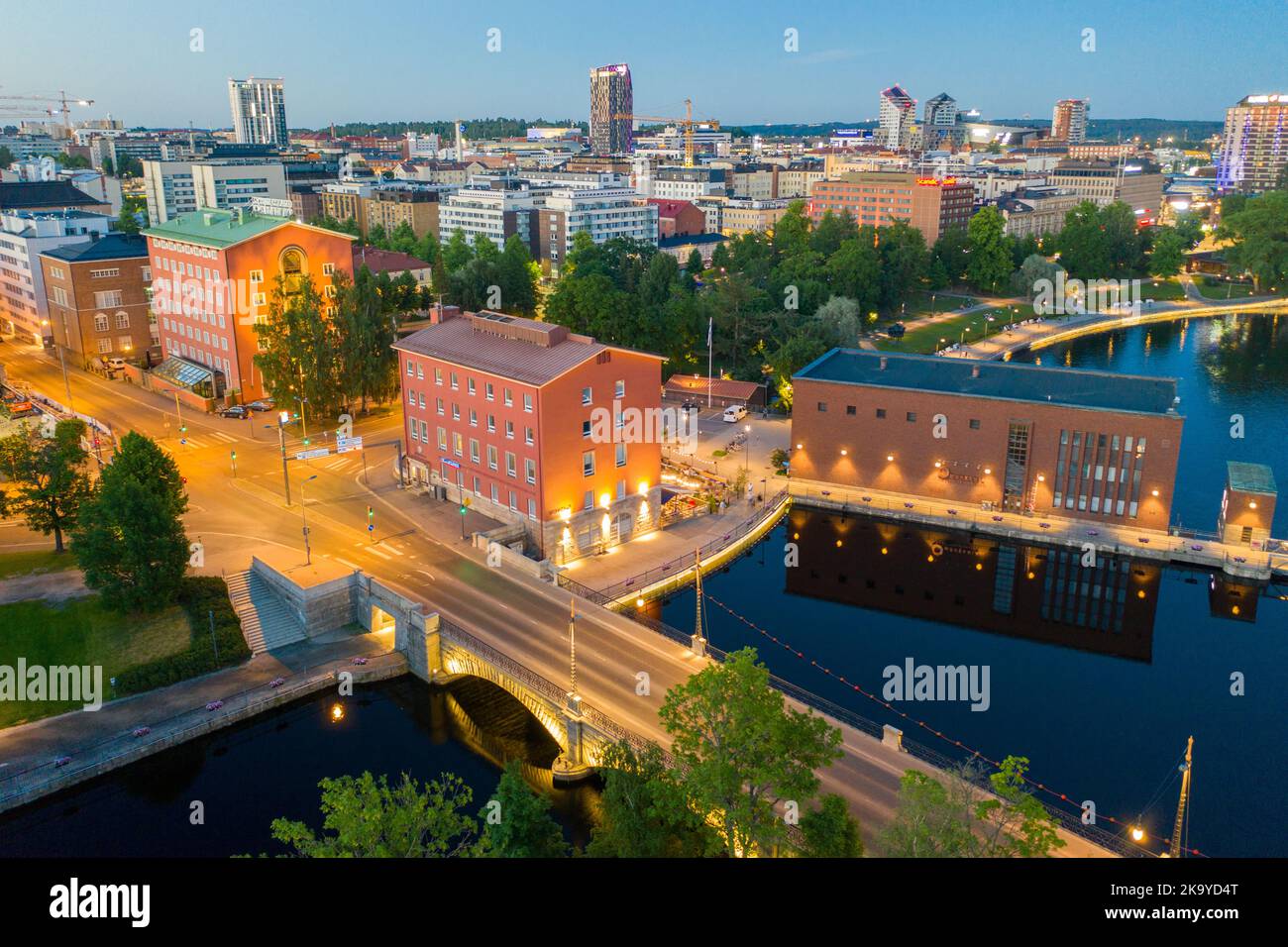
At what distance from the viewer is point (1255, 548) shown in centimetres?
5319

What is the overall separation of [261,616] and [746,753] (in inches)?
1161

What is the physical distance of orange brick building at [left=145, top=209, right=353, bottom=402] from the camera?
7575 centimetres

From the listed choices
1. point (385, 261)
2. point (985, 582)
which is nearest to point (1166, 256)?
point (385, 261)

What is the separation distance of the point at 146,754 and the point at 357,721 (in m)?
7.72

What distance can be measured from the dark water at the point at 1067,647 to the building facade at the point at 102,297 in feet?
213

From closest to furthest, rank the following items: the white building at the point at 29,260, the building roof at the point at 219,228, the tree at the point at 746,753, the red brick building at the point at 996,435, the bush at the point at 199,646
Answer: the tree at the point at 746,753 < the bush at the point at 199,646 < the red brick building at the point at 996,435 < the building roof at the point at 219,228 < the white building at the point at 29,260

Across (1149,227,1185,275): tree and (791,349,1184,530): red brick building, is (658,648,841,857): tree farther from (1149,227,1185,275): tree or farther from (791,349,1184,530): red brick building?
(1149,227,1185,275): tree

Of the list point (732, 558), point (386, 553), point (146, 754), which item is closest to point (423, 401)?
point (386, 553)

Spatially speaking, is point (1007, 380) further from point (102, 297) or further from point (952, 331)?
point (102, 297)

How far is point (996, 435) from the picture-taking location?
58719 millimetres

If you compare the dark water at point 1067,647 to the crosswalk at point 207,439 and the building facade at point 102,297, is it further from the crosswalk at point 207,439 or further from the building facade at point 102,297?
the building facade at point 102,297

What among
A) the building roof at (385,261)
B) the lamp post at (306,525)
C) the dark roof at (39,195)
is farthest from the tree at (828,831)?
the dark roof at (39,195)

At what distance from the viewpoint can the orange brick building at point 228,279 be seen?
2982 inches

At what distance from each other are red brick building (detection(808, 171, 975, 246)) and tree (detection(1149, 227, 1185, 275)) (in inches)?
1114
